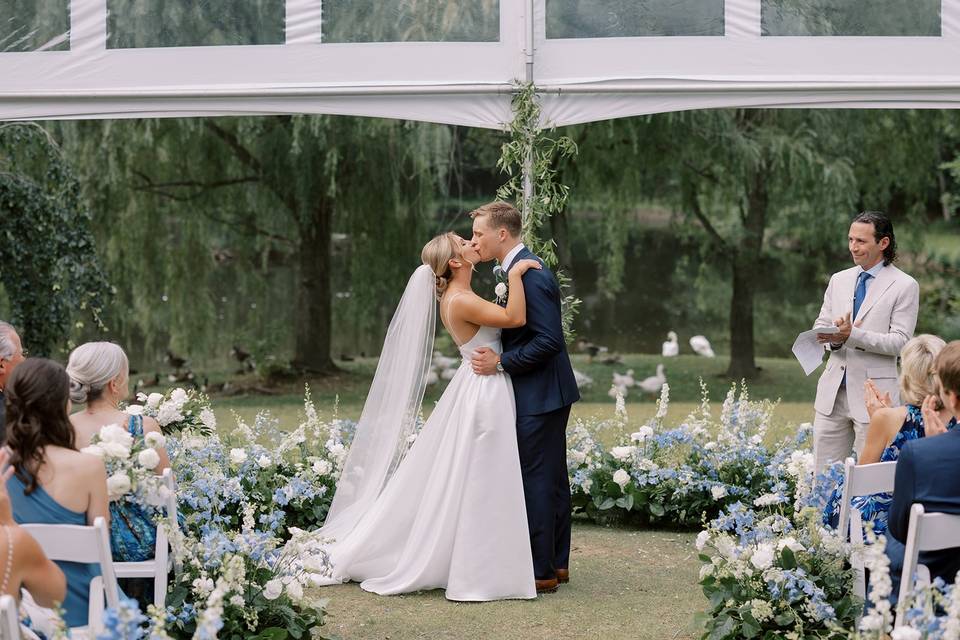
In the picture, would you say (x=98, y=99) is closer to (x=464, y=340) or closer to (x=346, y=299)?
(x=464, y=340)

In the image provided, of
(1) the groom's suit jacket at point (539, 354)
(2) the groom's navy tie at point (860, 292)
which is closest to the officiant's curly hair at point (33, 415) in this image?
(1) the groom's suit jacket at point (539, 354)

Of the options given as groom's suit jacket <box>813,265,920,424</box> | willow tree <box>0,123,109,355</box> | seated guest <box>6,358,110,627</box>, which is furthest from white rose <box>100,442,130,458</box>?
willow tree <box>0,123,109,355</box>

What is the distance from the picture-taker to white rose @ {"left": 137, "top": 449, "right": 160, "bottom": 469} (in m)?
3.52

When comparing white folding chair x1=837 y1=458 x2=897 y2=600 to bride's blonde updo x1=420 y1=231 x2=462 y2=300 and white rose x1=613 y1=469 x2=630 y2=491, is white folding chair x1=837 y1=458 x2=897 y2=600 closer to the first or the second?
bride's blonde updo x1=420 y1=231 x2=462 y2=300

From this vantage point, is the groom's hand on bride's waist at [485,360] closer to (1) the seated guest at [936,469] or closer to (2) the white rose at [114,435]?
(2) the white rose at [114,435]

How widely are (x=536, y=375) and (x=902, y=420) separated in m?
1.61

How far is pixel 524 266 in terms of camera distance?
5070mm

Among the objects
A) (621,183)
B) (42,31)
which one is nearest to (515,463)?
(42,31)

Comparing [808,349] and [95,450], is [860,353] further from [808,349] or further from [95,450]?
[95,450]

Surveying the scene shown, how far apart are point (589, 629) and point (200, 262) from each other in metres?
9.68

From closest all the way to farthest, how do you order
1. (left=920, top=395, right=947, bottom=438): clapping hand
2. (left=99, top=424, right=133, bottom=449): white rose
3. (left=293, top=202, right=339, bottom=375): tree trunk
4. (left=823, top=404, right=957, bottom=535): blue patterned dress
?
1. (left=99, top=424, right=133, bottom=449): white rose
2. (left=920, top=395, right=947, bottom=438): clapping hand
3. (left=823, top=404, right=957, bottom=535): blue patterned dress
4. (left=293, top=202, right=339, bottom=375): tree trunk

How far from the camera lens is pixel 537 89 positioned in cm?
589

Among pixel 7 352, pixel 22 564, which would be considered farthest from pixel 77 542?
pixel 7 352

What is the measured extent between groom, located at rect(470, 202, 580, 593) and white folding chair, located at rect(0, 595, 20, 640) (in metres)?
2.71
